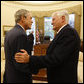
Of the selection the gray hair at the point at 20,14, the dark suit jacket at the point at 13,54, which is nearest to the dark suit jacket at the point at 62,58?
the dark suit jacket at the point at 13,54

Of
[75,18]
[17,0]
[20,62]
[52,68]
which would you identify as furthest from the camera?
[17,0]

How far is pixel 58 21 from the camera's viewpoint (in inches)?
60.0

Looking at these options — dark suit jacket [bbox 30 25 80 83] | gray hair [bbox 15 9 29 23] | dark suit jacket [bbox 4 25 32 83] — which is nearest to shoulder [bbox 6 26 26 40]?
dark suit jacket [bbox 4 25 32 83]

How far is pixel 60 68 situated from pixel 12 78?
551 millimetres

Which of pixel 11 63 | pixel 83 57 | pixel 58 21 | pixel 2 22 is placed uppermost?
pixel 2 22

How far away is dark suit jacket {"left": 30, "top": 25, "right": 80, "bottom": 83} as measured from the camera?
1308 mm

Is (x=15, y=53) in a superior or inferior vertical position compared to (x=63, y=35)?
inferior

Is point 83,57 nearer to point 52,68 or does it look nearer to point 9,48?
point 52,68

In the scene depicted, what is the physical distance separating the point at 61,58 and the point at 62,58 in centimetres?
1

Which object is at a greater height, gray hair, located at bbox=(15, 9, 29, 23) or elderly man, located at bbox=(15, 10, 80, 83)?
gray hair, located at bbox=(15, 9, 29, 23)

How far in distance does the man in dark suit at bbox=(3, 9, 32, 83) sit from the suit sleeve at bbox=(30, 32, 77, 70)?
0.16 meters

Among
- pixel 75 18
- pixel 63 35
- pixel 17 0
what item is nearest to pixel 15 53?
pixel 63 35

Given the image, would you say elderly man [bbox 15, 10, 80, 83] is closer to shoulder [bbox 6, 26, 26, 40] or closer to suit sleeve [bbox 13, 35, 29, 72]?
suit sleeve [bbox 13, 35, 29, 72]

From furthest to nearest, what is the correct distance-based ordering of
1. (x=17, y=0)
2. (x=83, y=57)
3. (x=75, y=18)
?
(x=17, y=0) < (x=75, y=18) < (x=83, y=57)
